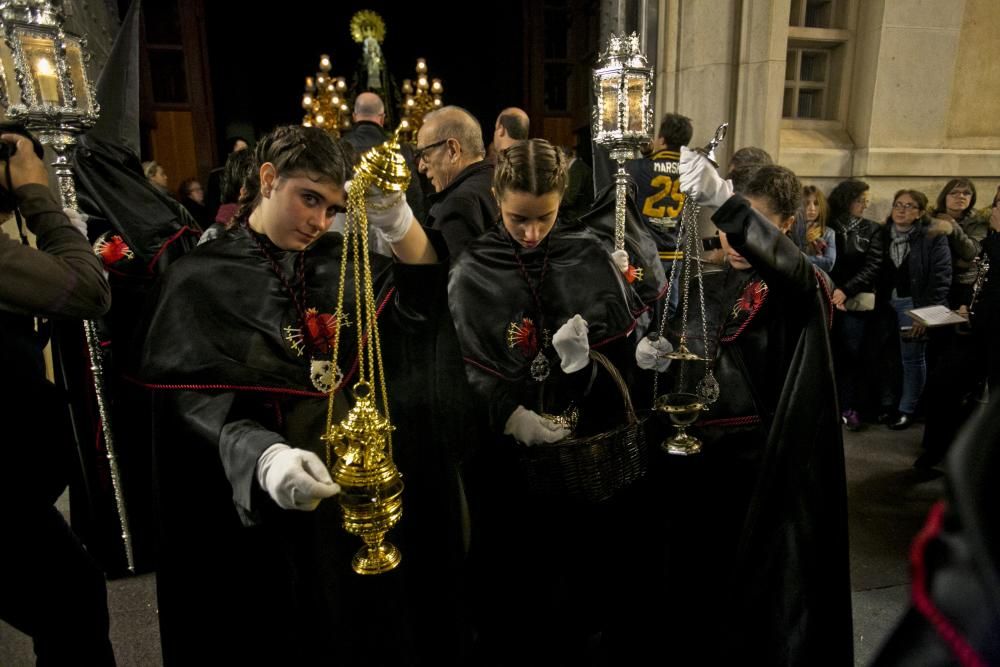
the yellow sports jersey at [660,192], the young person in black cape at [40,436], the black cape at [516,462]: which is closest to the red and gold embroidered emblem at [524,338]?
the black cape at [516,462]

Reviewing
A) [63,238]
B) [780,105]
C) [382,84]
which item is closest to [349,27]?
[382,84]

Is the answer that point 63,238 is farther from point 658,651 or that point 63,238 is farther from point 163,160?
point 163,160

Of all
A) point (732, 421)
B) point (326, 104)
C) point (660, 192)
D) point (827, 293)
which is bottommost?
point (732, 421)

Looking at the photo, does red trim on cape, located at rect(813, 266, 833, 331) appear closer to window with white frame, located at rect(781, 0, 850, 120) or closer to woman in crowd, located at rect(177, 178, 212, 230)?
window with white frame, located at rect(781, 0, 850, 120)

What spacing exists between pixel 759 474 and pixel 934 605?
5.40 ft

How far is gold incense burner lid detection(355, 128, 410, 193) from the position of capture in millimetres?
1498

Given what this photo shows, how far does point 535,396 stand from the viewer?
7.70 feet

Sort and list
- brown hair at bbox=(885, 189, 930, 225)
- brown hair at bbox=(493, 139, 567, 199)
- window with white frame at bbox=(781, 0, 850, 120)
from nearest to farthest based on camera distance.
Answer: brown hair at bbox=(493, 139, 567, 199) → brown hair at bbox=(885, 189, 930, 225) → window with white frame at bbox=(781, 0, 850, 120)

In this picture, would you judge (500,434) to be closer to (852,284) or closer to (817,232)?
(817,232)

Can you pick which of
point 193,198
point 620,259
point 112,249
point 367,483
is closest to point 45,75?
point 112,249

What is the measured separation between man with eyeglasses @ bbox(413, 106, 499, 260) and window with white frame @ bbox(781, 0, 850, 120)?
165 inches

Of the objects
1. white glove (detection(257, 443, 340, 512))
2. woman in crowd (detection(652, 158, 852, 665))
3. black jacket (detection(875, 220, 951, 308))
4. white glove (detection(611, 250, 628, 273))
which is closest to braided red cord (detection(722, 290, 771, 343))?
woman in crowd (detection(652, 158, 852, 665))

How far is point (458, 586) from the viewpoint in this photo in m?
2.16

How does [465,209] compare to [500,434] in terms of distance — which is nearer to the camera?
[500,434]
